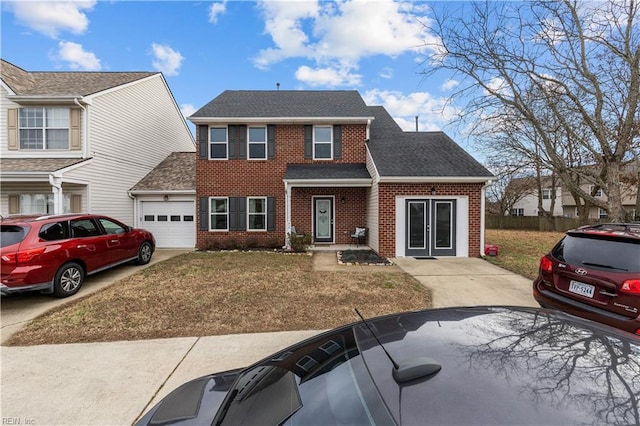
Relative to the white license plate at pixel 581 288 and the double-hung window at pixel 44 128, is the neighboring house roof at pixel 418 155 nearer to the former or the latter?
the white license plate at pixel 581 288

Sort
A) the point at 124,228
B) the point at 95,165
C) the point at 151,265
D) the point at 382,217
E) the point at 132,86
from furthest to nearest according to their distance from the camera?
the point at 132,86, the point at 95,165, the point at 382,217, the point at 151,265, the point at 124,228

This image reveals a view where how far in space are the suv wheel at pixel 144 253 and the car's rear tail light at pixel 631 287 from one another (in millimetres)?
10247

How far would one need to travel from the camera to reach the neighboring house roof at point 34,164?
10094 millimetres

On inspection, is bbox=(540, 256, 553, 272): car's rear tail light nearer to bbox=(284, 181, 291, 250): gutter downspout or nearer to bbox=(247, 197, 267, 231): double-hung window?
bbox=(284, 181, 291, 250): gutter downspout

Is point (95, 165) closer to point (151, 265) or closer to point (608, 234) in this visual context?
point (151, 265)

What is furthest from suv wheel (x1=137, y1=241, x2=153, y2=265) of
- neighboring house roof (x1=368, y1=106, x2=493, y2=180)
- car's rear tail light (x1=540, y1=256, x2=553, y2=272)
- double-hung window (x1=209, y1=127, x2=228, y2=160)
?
car's rear tail light (x1=540, y1=256, x2=553, y2=272)

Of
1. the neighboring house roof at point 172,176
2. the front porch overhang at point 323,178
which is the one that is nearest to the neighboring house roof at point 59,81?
the neighboring house roof at point 172,176

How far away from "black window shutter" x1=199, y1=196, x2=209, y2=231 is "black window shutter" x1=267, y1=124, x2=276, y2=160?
3166mm

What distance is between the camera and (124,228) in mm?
8438

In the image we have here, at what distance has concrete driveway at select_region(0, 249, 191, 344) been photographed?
191 inches

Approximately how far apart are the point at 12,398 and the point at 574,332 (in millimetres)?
Answer: 4556

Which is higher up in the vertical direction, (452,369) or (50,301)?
(452,369)

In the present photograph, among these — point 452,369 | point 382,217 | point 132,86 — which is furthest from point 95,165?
point 452,369

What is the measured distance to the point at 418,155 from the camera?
1173 cm
